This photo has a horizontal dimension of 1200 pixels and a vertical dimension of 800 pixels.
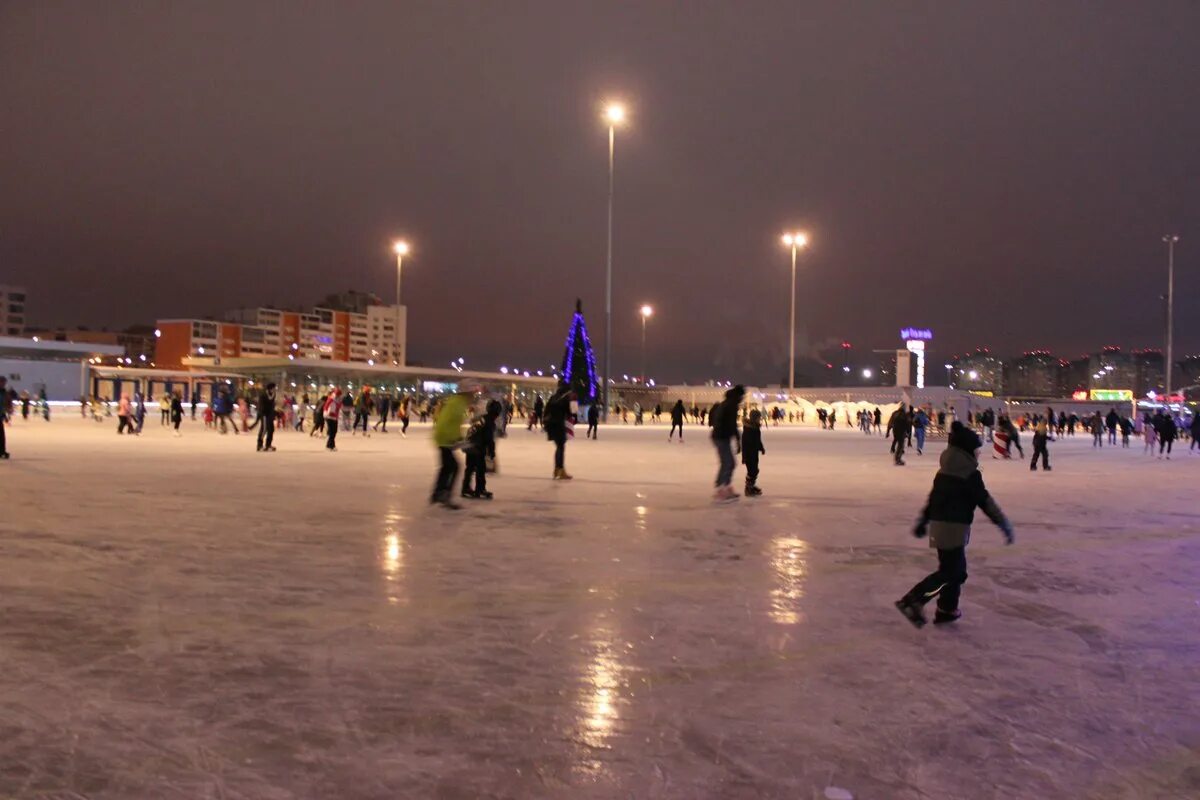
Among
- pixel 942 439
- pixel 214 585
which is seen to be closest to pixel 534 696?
pixel 214 585

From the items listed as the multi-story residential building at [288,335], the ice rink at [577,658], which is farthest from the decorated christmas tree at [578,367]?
the multi-story residential building at [288,335]

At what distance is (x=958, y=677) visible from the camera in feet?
15.1

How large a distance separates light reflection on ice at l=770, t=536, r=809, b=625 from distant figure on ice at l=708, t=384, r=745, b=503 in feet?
8.66

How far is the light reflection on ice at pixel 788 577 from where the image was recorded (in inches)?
233

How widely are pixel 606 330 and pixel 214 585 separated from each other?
1322 inches

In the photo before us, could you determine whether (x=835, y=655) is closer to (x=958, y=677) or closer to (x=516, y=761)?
(x=958, y=677)

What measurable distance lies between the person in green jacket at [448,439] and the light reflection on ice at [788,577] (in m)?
3.71

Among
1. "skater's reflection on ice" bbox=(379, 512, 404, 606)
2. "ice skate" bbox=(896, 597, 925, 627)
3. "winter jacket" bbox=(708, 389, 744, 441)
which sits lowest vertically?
"skater's reflection on ice" bbox=(379, 512, 404, 606)

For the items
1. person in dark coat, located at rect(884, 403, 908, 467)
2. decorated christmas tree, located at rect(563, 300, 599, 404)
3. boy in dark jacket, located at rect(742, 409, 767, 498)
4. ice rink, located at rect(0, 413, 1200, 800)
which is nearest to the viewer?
ice rink, located at rect(0, 413, 1200, 800)

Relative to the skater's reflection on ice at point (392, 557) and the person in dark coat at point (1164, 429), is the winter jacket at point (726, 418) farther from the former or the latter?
the person in dark coat at point (1164, 429)

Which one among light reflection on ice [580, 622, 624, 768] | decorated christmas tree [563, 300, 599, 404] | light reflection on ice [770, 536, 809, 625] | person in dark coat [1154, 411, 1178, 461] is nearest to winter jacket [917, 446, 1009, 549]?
light reflection on ice [770, 536, 809, 625]

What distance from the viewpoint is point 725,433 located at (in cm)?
1178

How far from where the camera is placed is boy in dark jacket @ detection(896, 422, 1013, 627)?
18.4 feet

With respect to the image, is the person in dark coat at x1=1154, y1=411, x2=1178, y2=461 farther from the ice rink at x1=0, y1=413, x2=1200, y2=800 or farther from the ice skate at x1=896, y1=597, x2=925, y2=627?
the ice skate at x1=896, y1=597, x2=925, y2=627
